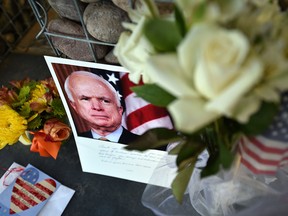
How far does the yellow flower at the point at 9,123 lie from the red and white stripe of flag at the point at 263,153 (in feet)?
1.33

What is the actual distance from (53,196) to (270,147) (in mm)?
440

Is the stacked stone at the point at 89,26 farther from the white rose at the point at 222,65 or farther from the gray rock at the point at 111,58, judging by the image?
the white rose at the point at 222,65

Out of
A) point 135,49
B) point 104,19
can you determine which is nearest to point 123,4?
point 104,19

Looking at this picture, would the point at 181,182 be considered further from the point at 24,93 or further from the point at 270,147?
the point at 24,93

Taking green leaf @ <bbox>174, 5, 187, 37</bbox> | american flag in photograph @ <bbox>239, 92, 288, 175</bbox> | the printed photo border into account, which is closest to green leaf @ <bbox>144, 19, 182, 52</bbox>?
green leaf @ <bbox>174, 5, 187, 37</bbox>

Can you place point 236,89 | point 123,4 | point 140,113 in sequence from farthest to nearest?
1. point 140,113
2. point 123,4
3. point 236,89

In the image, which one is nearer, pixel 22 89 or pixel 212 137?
pixel 212 137

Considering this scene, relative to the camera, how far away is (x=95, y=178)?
663mm

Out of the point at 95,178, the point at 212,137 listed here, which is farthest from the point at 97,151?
the point at 212,137

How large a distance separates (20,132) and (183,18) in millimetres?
437

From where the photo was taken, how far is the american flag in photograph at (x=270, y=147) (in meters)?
0.31

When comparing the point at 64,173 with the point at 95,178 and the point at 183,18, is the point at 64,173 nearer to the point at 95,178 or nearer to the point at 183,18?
the point at 95,178

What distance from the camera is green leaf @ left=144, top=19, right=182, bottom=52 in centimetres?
29

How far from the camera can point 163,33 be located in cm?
29
